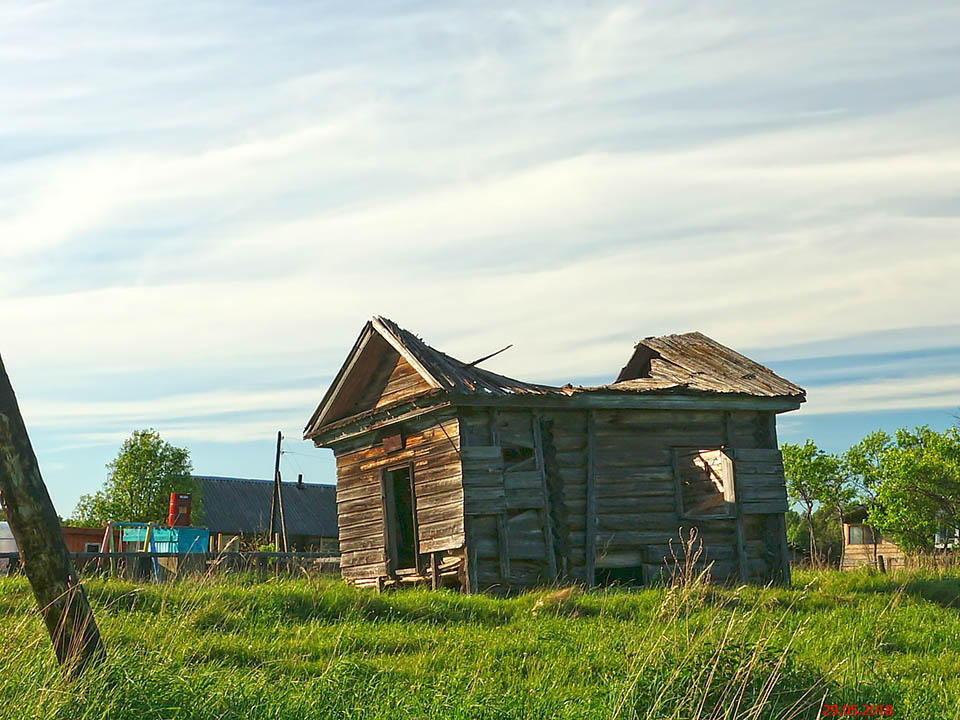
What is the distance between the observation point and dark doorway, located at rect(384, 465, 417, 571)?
59.6ft

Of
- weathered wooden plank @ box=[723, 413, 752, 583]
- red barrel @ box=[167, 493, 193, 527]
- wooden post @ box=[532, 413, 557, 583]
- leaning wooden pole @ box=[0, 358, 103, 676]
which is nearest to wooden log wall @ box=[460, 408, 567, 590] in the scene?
wooden post @ box=[532, 413, 557, 583]

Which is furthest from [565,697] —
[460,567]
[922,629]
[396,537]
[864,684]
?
[396,537]

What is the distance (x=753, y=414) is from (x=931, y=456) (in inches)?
1353

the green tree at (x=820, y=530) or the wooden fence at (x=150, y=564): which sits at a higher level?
the wooden fence at (x=150, y=564)

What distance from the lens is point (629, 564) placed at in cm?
1677

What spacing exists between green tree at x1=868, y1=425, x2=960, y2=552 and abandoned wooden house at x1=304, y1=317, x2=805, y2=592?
105 ft

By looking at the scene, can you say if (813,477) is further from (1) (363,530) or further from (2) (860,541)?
(1) (363,530)

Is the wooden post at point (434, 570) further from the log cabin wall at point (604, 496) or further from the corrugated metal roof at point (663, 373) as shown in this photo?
the corrugated metal roof at point (663, 373)

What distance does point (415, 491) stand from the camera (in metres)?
17.1

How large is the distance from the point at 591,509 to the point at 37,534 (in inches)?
411

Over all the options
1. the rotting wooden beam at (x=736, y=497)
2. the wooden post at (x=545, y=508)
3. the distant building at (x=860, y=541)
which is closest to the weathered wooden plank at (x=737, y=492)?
the rotting wooden beam at (x=736, y=497)

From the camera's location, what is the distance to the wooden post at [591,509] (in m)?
16.4

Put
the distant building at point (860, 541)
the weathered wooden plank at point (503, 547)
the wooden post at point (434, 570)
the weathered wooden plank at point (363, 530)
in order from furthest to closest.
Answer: the distant building at point (860, 541) → the weathered wooden plank at point (363, 530) → the wooden post at point (434, 570) → the weathered wooden plank at point (503, 547)

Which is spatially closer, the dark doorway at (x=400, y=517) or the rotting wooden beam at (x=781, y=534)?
the rotting wooden beam at (x=781, y=534)
